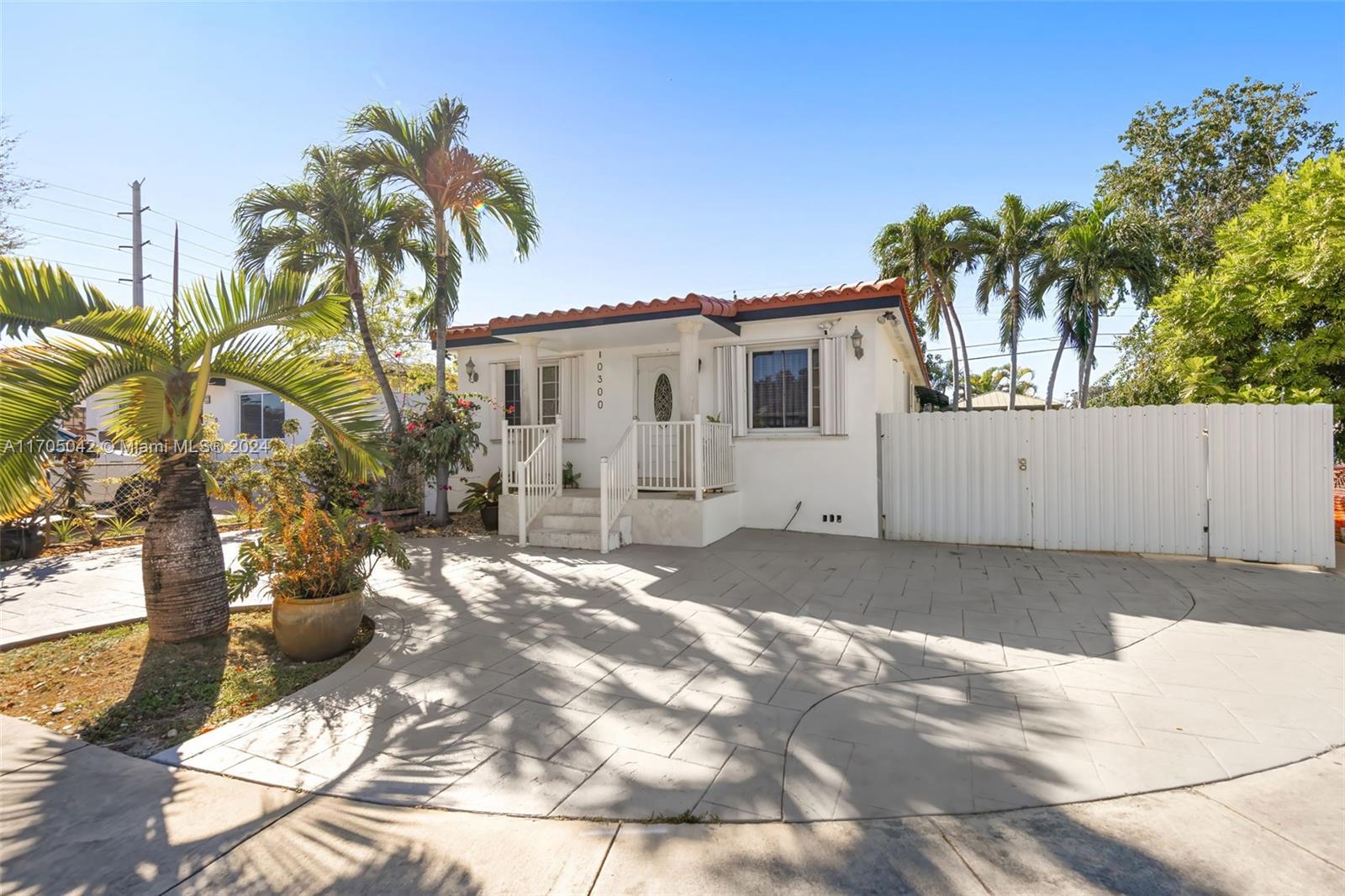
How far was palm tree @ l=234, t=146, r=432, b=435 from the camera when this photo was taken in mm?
8547

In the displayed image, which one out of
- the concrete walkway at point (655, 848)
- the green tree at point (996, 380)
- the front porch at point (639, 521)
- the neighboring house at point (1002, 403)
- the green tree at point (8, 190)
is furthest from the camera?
the green tree at point (996, 380)

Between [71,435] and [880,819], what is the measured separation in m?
11.8

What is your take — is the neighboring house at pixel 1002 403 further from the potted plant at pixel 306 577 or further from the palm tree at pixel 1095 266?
the potted plant at pixel 306 577

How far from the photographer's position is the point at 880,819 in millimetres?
2133

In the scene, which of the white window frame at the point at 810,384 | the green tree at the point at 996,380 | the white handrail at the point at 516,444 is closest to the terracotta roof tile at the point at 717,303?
the white window frame at the point at 810,384

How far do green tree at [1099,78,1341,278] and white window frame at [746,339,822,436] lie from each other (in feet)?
39.7

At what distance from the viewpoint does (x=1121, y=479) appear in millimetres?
7039

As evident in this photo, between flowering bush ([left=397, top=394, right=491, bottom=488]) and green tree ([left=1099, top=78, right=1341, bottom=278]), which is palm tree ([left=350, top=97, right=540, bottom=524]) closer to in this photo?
flowering bush ([left=397, top=394, right=491, bottom=488])

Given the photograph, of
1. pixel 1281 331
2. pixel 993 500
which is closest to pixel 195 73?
pixel 993 500

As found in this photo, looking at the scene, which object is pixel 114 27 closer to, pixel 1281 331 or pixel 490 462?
pixel 490 462

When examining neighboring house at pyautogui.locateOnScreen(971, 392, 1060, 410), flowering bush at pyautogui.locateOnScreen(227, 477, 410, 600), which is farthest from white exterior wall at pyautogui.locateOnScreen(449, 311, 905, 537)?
neighboring house at pyautogui.locateOnScreen(971, 392, 1060, 410)

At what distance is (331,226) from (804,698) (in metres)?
9.11

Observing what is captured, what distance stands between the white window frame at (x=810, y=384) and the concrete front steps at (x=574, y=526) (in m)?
2.54

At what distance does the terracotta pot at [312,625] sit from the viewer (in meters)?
3.77
